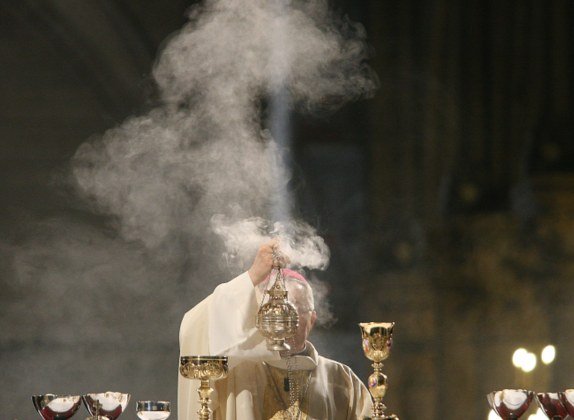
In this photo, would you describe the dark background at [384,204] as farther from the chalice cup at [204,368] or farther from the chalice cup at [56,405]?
the chalice cup at [204,368]

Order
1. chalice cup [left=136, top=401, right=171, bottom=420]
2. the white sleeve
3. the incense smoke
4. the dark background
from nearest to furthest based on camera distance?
chalice cup [left=136, top=401, right=171, bottom=420]
the white sleeve
the dark background
the incense smoke

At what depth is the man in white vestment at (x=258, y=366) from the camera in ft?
12.2

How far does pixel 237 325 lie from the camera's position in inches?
146

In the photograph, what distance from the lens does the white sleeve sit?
12.0ft

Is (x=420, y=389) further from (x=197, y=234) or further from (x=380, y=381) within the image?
(x=380, y=381)

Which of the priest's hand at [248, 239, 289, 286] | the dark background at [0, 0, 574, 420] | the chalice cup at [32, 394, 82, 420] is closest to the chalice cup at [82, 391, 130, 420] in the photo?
the chalice cup at [32, 394, 82, 420]

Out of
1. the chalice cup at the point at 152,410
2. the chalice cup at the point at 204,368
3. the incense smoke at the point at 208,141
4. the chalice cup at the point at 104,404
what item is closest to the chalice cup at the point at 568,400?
the chalice cup at the point at 204,368

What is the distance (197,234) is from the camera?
17.3ft

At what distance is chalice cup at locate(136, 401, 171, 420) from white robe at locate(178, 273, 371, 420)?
1.09 ft

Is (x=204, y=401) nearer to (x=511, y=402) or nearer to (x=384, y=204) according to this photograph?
(x=511, y=402)

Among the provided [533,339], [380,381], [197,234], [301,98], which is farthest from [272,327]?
[533,339]

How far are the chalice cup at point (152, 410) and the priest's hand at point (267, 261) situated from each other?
600 millimetres

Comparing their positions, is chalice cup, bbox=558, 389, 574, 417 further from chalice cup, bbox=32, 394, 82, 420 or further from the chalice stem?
chalice cup, bbox=32, 394, 82, 420

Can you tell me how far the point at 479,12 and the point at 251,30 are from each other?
141 centimetres
